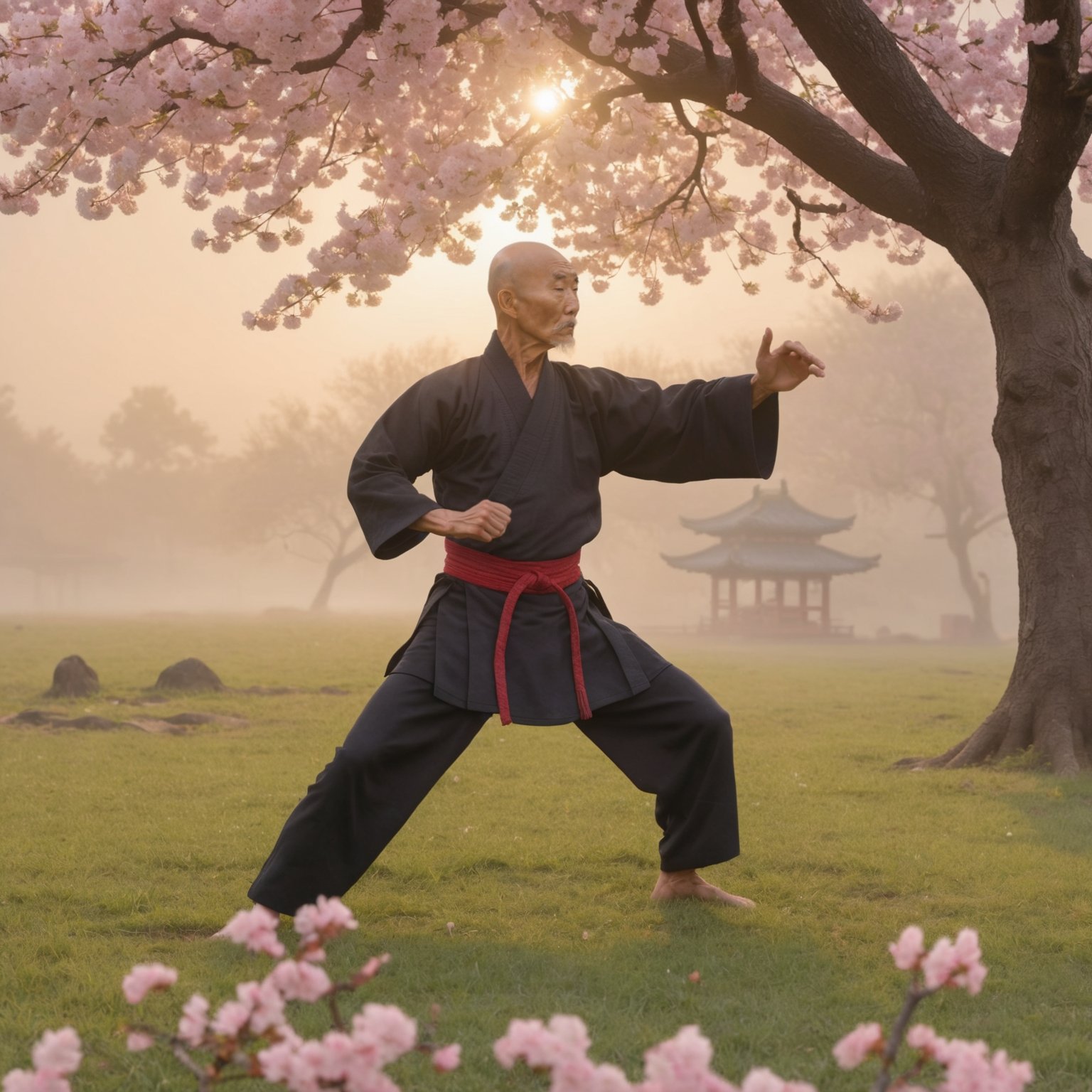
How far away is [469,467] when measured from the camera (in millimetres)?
3865

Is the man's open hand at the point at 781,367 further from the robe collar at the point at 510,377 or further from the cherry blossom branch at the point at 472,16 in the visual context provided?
the cherry blossom branch at the point at 472,16

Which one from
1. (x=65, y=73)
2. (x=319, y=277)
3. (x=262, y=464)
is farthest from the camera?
(x=262, y=464)

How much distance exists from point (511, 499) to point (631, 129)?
534cm

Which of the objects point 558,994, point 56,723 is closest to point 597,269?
point 56,723

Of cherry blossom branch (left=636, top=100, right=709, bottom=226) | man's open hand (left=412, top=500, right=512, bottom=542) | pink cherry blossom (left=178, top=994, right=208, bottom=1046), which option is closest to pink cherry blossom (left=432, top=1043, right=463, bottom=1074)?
pink cherry blossom (left=178, top=994, right=208, bottom=1046)

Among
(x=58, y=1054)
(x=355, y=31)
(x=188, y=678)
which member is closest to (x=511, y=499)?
(x=58, y=1054)

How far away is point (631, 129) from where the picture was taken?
328 inches

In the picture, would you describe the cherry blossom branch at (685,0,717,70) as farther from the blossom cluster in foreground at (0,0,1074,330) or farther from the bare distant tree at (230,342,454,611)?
the bare distant tree at (230,342,454,611)

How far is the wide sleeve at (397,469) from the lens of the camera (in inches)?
142

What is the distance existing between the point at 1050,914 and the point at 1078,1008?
3.22 feet

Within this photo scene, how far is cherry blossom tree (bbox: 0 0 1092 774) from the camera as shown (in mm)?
6215

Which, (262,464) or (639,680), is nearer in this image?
(639,680)

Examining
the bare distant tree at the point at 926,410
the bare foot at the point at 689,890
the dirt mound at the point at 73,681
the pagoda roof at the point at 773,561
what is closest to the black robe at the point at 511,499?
the bare foot at the point at 689,890

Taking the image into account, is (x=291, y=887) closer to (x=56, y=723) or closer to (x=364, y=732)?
(x=364, y=732)
